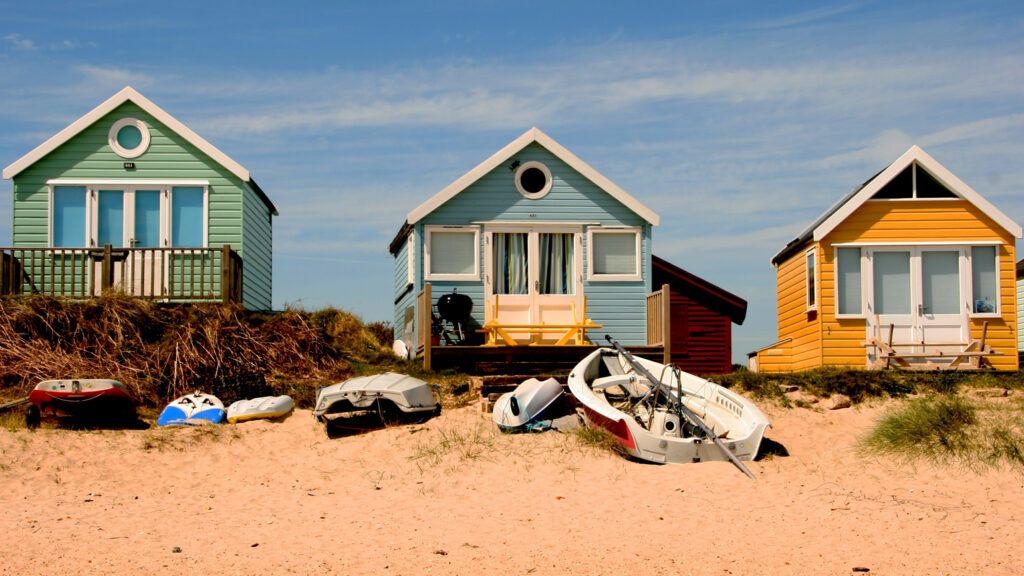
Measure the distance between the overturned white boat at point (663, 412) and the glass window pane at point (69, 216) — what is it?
35.5 feet

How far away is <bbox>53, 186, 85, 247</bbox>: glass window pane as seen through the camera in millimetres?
22938

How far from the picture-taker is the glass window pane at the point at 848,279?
22656 millimetres

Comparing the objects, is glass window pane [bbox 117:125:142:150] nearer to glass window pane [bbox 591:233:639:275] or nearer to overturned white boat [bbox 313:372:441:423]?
overturned white boat [bbox 313:372:441:423]

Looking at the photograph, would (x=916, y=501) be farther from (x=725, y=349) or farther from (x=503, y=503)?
(x=725, y=349)

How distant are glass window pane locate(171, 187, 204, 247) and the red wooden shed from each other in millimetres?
9937

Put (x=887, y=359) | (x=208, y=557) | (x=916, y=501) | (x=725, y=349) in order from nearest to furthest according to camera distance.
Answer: (x=208, y=557)
(x=916, y=501)
(x=887, y=359)
(x=725, y=349)

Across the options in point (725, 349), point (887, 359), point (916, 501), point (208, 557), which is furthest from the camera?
point (725, 349)

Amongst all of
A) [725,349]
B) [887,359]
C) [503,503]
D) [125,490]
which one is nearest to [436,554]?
[503,503]

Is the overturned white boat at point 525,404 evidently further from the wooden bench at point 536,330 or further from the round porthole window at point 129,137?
the round porthole window at point 129,137

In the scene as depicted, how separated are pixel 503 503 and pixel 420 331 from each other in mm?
8618

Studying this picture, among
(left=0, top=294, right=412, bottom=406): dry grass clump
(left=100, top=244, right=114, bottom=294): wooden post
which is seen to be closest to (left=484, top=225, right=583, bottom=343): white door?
(left=0, top=294, right=412, bottom=406): dry grass clump

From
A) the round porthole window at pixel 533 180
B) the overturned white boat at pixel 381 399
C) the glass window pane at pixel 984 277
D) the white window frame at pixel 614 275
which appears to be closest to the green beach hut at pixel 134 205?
the overturned white boat at pixel 381 399

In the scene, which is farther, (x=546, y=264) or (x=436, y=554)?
(x=546, y=264)

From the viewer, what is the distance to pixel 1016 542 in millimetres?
12148
